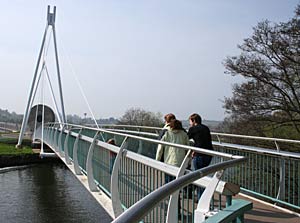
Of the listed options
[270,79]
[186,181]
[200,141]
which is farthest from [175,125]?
[270,79]

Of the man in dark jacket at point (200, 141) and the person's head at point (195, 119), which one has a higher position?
the person's head at point (195, 119)

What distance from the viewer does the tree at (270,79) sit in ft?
57.8

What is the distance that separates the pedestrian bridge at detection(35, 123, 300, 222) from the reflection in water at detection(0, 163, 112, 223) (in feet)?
22.8

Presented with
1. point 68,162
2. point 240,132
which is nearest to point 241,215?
point 68,162

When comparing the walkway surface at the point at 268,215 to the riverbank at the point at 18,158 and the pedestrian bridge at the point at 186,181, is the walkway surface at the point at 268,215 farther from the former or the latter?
the riverbank at the point at 18,158

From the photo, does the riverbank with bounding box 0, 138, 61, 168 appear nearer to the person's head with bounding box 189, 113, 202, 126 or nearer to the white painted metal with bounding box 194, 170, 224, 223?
the person's head with bounding box 189, 113, 202, 126

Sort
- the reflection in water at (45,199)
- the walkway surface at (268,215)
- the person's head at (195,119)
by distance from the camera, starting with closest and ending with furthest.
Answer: the walkway surface at (268,215), the person's head at (195,119), the reflection in water at (45,199)

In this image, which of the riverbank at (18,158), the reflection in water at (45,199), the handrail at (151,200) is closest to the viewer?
the handrail at (151,200)

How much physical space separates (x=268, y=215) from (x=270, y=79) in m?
13.4

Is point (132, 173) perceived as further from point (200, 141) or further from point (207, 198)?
point (207, 198)

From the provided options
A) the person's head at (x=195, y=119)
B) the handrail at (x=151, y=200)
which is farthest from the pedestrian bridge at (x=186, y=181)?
the person's head at (x=195, y=119)

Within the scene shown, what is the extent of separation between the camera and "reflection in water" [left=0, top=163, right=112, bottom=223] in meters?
17.3

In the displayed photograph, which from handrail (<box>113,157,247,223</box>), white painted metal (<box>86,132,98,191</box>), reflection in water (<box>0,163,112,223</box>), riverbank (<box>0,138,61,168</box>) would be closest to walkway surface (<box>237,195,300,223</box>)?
handrail (<box>113,157,247,223</box>)

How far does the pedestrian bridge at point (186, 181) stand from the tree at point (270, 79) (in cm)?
993
